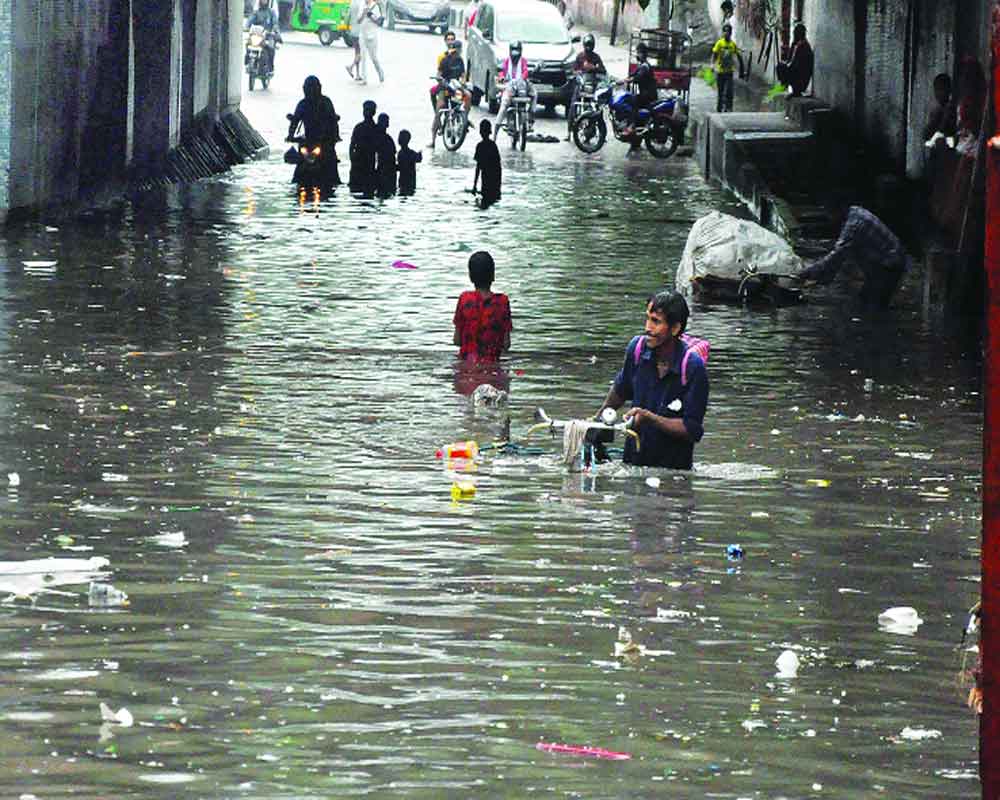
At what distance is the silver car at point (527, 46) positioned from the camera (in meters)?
41.8

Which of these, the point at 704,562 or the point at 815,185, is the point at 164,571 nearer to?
the point at 704,562

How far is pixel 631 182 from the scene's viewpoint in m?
31.0

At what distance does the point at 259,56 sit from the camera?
4619 centimetres

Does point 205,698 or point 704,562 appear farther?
point 704,562

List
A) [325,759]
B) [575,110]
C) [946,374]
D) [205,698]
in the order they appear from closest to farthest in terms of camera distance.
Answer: [325,759] → [205,698] → [946,374] → [575,110]

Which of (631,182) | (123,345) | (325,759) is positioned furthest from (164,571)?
(631,182)

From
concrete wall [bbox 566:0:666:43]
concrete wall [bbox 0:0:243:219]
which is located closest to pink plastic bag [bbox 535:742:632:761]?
concrete wall [bbox 0:0:243:219]

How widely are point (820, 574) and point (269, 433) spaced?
13.2 ft

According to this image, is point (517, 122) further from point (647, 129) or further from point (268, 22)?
point (268, 22)

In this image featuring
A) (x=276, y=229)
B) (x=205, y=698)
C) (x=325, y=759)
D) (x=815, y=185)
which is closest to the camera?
(x=325, y=759)

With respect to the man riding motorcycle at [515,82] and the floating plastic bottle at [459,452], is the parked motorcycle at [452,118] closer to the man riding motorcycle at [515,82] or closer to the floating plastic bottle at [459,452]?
the man riding motorcycle at [515,82]

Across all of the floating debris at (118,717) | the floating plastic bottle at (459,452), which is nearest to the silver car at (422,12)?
the floating plastic bottle at (459,452)

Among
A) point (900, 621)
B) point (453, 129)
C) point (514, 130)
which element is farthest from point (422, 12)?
point (900, 621)

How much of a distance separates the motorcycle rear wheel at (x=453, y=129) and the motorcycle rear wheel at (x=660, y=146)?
2780 millimetres
